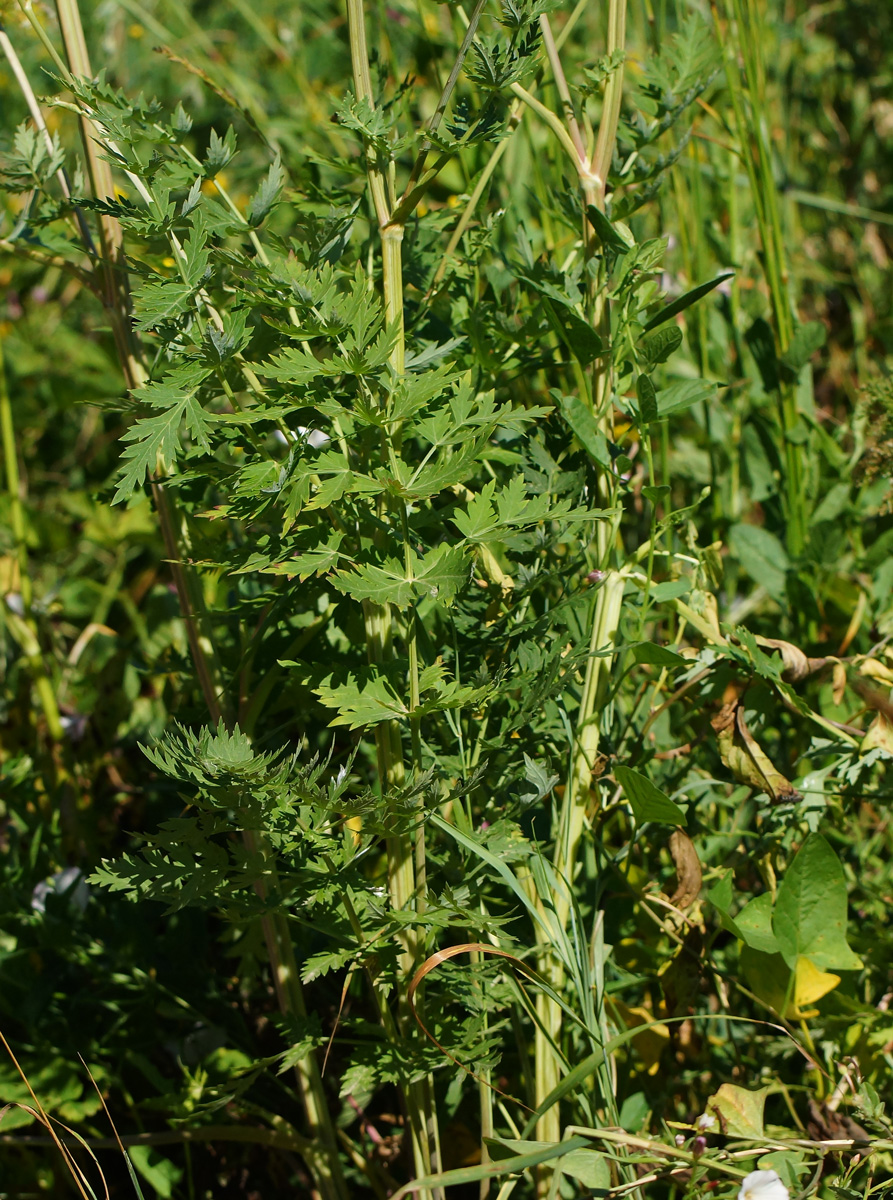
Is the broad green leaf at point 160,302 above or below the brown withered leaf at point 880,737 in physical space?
above

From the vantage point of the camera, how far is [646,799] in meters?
1.00

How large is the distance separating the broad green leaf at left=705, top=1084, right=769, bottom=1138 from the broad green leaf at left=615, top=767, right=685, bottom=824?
283 mm

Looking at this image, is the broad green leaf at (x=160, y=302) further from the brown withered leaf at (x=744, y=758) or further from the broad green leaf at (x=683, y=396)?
the brown withered leaf at (x=744, y=758)

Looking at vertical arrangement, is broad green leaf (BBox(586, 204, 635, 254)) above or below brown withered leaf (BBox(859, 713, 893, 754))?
above

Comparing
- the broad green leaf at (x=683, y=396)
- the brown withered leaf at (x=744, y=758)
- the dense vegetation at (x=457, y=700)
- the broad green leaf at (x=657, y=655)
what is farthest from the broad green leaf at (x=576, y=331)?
the brown withered leaf at (x=744, y=758)

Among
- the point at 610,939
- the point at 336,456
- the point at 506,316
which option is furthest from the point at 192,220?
the point at 610,939

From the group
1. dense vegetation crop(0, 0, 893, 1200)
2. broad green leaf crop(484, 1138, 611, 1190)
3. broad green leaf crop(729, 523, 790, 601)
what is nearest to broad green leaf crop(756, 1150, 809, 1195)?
dense vegetation crop(0, 0, 893, 1200)

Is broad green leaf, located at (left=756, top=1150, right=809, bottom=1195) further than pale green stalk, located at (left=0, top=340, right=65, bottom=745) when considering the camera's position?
No

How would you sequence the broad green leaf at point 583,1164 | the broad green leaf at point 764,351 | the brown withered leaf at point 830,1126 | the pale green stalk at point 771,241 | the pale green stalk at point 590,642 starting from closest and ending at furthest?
1. the broad green leaf at point 583,1164
2. the pale green stalk at point 590,642
3. the brown withered leaf at point 830,1126
4. the pale green stalk at point 771,241
5. the broad green leaf at point 764,351

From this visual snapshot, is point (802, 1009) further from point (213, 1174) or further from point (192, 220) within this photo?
point (192, 220)

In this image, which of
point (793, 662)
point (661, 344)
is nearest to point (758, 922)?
point (793, 662)

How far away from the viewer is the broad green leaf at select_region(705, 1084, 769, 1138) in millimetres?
1023

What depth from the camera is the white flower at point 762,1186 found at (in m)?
0.91

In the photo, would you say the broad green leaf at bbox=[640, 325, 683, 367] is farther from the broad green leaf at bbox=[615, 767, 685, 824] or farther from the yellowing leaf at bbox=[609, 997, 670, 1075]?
the yellowing leaf at bbox=[609, 997, 670, 1075]
